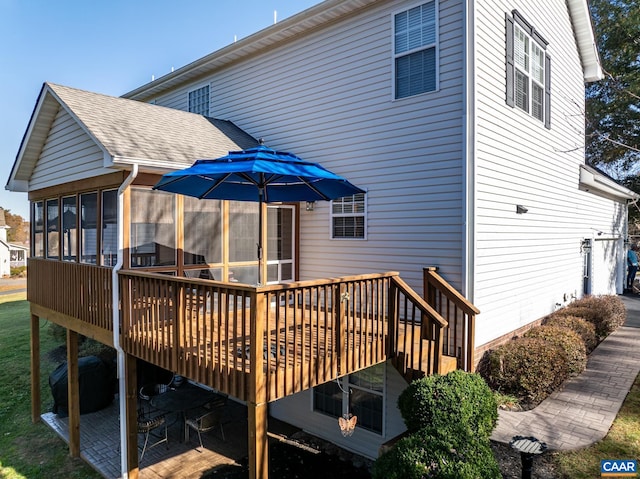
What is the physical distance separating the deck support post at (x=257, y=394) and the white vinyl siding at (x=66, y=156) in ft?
13.0

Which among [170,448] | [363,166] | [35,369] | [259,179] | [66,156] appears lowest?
[170,448]

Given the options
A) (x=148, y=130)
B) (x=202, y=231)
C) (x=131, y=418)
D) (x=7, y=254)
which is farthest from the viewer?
(x=7, y=254)

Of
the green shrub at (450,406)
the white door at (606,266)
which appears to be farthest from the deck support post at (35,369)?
the white door at (606,266)

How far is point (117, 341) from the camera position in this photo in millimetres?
6402

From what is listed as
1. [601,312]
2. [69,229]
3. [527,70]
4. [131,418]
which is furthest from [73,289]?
[601,312]

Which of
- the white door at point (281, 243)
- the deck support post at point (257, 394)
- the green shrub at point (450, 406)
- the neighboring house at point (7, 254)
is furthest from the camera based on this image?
the neighboring house at point (7, 254)

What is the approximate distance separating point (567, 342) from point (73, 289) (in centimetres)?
922

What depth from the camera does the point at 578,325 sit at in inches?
358

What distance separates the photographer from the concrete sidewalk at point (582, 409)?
566 centimetres

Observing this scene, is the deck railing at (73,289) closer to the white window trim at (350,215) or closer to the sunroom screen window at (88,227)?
the sunroom screen window at (88,227)

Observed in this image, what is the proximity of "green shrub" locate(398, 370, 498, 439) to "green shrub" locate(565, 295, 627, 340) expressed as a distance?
21.2 feet

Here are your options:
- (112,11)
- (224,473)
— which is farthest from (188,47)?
(224,473)

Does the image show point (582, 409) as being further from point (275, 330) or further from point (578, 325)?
point (275, 330)

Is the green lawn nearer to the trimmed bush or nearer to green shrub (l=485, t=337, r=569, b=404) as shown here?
green shrub (l=485, t=337, r=569, b=404)
